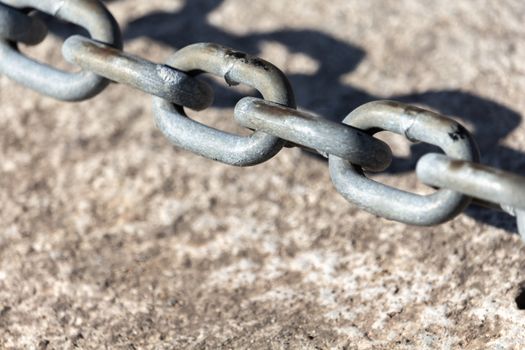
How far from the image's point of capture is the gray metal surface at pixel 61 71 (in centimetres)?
125

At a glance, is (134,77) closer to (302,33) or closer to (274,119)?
(274,119)

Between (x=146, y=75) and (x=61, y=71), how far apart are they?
0.70ft

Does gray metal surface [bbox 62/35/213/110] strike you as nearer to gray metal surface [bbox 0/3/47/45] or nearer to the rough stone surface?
gray metal surface [bbox 0/3/47/45]

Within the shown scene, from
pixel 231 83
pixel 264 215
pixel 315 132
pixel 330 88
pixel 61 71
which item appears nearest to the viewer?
pixel 315 132

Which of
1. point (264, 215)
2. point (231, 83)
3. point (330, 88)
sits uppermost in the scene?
point (231, 83)

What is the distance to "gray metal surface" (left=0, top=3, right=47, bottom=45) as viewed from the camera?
1.32 metres

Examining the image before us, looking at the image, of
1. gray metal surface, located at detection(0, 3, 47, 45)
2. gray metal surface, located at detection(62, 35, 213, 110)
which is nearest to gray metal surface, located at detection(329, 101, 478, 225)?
gray metal surface, located at detection(62, 35, 213, 110)

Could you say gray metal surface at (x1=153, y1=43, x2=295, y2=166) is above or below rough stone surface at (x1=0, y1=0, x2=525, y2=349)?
above

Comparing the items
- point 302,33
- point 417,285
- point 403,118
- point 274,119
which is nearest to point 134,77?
point 274,119

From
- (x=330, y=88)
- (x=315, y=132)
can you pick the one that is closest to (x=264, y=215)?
(x=330, y=88)

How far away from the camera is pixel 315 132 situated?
3.41ft

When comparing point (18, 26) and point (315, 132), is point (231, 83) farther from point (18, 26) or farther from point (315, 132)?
point (18, 26)

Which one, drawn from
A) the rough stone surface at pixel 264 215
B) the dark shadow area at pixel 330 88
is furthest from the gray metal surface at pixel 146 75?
the dark shadow area at pixel 330 88

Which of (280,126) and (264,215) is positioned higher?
(280,126)
